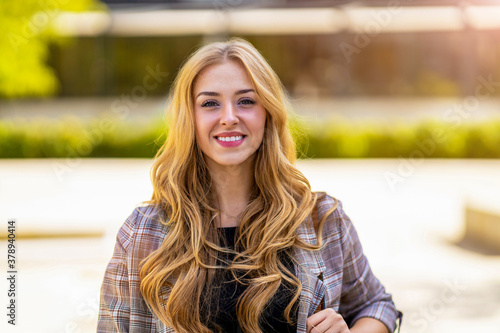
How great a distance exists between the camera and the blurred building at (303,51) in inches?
669

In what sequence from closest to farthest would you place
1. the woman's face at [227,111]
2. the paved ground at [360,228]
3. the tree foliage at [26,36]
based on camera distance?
the woman's face at [227,111] < the paved ground at [360,228] < the tree foliage at [26,36]

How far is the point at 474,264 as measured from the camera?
6414mm

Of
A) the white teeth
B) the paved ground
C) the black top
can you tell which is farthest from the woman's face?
the paved ground

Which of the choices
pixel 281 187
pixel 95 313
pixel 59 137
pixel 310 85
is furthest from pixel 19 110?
pixel 281 187

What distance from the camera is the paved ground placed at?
514 centimetres

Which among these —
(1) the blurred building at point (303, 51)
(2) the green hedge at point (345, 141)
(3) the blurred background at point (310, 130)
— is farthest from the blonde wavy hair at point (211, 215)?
(1) the blurred building at point (303, 51)

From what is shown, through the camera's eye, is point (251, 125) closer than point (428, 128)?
Yes

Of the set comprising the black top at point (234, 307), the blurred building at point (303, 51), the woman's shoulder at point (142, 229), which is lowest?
the black top at point (234, 307)

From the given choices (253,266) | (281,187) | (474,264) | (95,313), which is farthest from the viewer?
(474,264)

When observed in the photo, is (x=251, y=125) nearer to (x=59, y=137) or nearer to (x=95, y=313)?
(x=95, y=313)

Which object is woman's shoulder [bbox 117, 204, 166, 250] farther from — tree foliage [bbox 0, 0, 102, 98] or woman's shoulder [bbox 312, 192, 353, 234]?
tree foliage [bbox 0, 0, 102, 98]

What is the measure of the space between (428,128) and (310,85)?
6.05m

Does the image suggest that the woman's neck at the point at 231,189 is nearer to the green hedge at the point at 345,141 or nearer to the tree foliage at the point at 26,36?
the tree foliage at the point at 26,36

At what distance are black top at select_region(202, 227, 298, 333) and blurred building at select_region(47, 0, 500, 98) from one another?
15.3 meters
